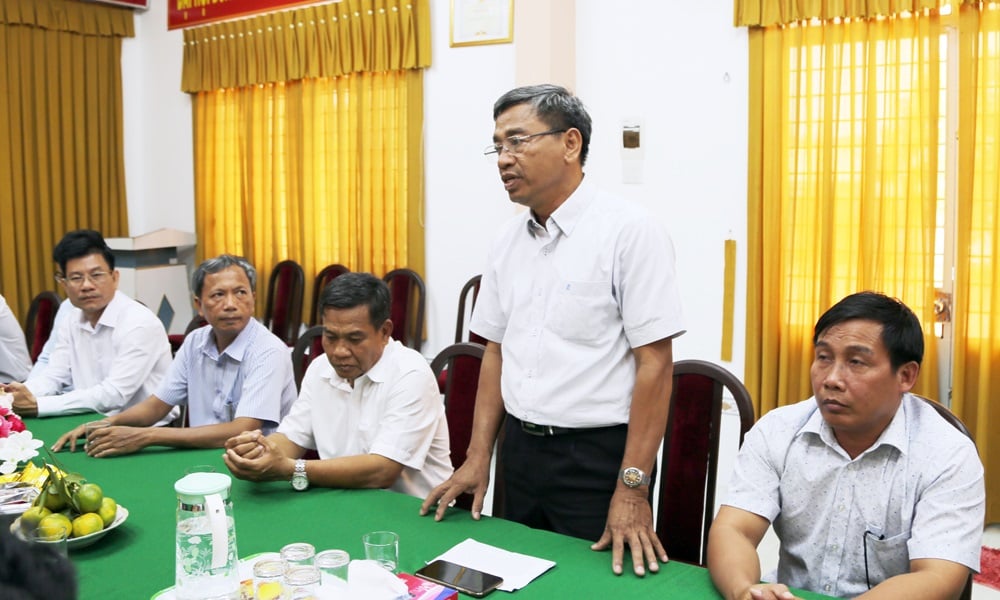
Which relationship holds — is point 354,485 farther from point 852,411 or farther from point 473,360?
point 852,411

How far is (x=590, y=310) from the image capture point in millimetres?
1960

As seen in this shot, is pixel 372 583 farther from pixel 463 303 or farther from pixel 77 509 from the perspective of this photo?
pixel 463 303

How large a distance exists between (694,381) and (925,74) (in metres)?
2.26

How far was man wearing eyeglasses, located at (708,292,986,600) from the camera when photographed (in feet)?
5.10

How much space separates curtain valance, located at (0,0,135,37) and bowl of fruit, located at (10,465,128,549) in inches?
193

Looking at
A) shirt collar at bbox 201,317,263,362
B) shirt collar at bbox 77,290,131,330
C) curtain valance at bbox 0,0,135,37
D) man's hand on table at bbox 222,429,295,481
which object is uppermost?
curtain valance at bbox 0,0,135,37

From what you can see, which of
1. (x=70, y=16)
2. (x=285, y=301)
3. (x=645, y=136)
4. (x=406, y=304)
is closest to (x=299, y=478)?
(x=645, y=136)

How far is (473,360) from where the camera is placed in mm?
2529

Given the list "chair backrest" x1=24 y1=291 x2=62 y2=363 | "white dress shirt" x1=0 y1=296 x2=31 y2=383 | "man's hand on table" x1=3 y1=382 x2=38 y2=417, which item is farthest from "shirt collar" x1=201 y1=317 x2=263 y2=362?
"chair backrest" x1=24 y1=291 x2=62 y2=363

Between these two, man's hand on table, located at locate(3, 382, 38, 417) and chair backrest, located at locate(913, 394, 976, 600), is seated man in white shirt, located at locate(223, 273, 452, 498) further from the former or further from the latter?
chair backrest, located at locate(913, 394, 976, 600)

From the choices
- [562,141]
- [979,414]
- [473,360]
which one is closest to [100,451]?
[473,360]

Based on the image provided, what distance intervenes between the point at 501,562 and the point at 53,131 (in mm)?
5490

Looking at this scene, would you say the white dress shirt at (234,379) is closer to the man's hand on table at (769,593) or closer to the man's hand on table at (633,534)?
the man's hand on table at (633,534)

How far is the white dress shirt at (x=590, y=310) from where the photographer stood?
1929mm
